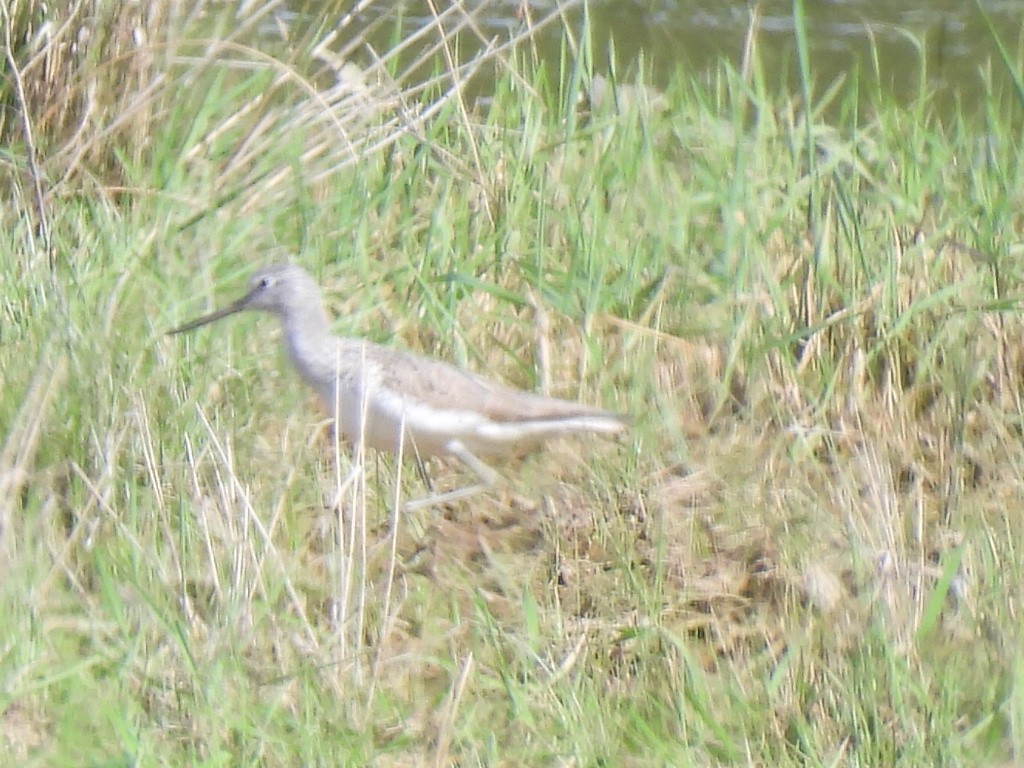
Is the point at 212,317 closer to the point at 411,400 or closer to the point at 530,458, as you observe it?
the point at 411,400

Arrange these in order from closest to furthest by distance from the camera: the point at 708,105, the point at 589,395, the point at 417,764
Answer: the point at 417,764 < the point at 589,395 < the point at 708,105

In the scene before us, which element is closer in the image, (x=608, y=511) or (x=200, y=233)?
(x=608, y=511)

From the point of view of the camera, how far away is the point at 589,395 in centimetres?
438

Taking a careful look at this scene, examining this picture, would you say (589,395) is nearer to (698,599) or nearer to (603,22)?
(698,599)

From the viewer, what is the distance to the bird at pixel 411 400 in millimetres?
4012

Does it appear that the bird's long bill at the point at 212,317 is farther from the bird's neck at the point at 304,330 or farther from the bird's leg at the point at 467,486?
the bird's leg at the point at 467,486

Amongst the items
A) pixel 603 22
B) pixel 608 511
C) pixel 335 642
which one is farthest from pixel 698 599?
pixel 603 22

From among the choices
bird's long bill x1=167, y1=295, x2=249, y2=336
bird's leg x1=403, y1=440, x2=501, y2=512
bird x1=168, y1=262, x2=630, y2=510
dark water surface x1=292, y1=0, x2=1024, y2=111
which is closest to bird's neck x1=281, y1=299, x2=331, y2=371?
bird x1=168, y1=262, x2=630, y2=510

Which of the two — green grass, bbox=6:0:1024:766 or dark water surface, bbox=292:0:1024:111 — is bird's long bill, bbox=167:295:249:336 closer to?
green grass, bbox=6:0:1024:766

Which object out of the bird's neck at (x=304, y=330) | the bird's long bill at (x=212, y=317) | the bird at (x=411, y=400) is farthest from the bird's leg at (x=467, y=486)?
the bird's long bill at (x=212, y=317)

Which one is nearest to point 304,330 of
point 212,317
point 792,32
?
point 212,317

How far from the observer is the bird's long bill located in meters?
4.16

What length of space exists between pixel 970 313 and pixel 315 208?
5.51ft

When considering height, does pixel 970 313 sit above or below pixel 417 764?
above
